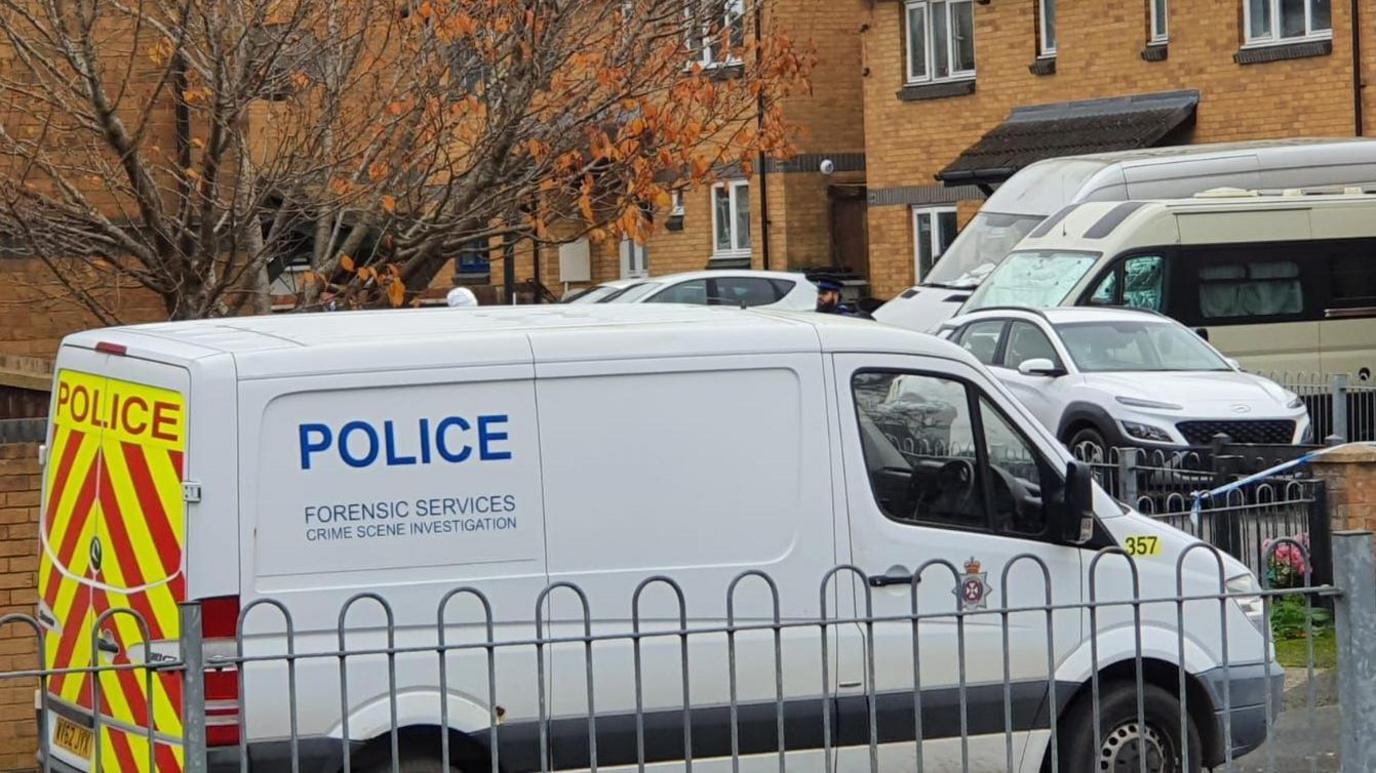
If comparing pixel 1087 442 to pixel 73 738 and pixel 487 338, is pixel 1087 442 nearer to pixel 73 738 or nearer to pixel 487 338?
pixel 487 338

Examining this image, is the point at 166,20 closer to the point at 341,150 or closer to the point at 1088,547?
the point at 341,150

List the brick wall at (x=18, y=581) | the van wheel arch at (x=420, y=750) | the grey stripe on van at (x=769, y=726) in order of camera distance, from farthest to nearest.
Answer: the brick wall at (x=18, y=581) → the grey stripe on van at (x=769, y=726) → the van wheel arch at (x=420, y=750)

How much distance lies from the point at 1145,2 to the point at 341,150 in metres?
19.0

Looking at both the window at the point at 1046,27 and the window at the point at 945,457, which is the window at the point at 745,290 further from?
the window at the point at 945,457

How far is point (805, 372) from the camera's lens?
717cm

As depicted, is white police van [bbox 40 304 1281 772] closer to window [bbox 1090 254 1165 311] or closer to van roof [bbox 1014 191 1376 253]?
window [bbox 1090 254 1165 311]

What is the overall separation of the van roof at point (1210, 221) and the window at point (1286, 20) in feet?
16.7

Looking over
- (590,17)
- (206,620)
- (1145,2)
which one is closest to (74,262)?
(590,17)

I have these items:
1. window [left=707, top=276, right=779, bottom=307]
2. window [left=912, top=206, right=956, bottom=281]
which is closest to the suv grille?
window [left=707, top=276, right=779, bottom=307]

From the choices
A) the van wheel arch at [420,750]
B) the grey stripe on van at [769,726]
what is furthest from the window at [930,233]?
the van wheel arch at [420,750]

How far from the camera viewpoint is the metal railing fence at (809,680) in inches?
250

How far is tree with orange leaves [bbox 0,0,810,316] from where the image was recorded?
9.91m

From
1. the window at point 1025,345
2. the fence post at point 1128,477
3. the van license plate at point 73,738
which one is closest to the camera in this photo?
the van license plate at point 73,738

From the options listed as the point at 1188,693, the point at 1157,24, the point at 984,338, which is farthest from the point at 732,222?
the point at 1188,693
